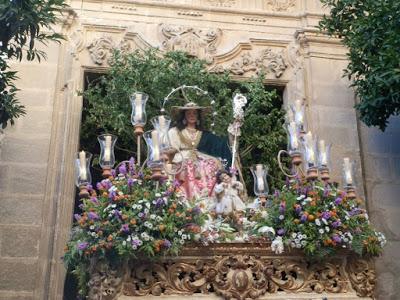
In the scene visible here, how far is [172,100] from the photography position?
10.0 m

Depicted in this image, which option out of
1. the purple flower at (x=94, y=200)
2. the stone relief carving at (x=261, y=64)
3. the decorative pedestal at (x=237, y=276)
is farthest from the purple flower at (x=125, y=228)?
the stone relief carving at (x=261, y=64)

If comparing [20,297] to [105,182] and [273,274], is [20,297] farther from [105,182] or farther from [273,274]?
[273,274]

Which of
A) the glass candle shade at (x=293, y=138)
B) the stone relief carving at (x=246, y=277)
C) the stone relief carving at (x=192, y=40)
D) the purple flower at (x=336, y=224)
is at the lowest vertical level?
the stone relief carving at (x=246, y=277)

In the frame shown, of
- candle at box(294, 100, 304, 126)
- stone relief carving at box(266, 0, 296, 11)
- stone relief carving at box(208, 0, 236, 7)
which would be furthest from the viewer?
stone relief carving at box(266, 0, 296, 11)

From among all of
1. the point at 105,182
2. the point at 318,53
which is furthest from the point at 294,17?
the point at 105,182

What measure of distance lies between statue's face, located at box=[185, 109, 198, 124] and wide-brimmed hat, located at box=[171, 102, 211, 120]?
0.07 metres

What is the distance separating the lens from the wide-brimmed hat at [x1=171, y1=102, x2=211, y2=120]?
31.1 feet

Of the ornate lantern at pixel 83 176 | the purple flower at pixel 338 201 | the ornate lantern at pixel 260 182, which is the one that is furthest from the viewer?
the ornate lantern at pixel 260 182

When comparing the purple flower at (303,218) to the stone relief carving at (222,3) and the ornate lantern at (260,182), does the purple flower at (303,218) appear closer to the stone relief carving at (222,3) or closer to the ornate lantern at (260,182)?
the ornate lantern at (260,182)

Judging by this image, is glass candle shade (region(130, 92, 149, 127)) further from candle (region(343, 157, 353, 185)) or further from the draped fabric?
candle (region(343, 157, 353, 185))

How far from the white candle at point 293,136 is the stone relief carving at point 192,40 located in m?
3.31

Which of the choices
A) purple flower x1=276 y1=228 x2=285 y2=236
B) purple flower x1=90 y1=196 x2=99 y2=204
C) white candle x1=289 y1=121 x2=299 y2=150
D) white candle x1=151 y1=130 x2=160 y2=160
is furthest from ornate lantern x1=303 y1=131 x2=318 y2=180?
purple flower x1=90 y1=196 x2=99 y2=204

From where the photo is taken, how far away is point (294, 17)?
11930 mm

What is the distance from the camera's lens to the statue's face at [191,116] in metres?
9.59
